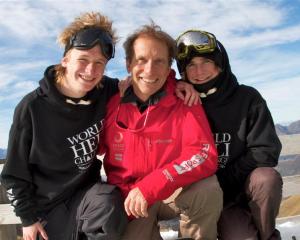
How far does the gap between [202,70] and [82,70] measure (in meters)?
0.99

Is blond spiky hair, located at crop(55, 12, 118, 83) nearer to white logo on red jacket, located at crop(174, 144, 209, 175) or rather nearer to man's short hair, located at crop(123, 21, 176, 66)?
man's short hair, located at crop(123, 21, 176, 66)

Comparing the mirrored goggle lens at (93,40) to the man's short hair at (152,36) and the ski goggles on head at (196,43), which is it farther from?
the ski goggles on head at (196,43)

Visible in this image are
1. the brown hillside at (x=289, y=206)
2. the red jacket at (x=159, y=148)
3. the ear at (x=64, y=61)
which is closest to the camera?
the red jacket at (x=159, y=148)

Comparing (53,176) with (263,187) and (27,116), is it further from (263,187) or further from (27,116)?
(263,187)

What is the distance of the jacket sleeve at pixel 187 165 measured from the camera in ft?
9.41

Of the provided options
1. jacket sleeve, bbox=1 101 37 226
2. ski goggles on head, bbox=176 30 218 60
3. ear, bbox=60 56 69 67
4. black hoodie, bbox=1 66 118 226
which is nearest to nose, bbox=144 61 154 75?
ski goggles on head, bbox=176 30 218 60

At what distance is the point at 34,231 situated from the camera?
322 centimetres

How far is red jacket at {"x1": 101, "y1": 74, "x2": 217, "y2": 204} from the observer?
292 centimetres

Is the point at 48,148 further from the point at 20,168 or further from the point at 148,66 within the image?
the point at 148,66

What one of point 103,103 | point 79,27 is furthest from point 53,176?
point 79,27

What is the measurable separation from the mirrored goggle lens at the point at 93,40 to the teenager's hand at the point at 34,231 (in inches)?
57.4

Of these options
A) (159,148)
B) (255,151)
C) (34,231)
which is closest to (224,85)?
(255,151)

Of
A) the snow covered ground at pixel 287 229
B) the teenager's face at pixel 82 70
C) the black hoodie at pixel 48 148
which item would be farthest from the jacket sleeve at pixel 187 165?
the snow covered ground at pixel 287 229

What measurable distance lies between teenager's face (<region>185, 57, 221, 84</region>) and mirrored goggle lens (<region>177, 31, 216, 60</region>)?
86 millimetres
